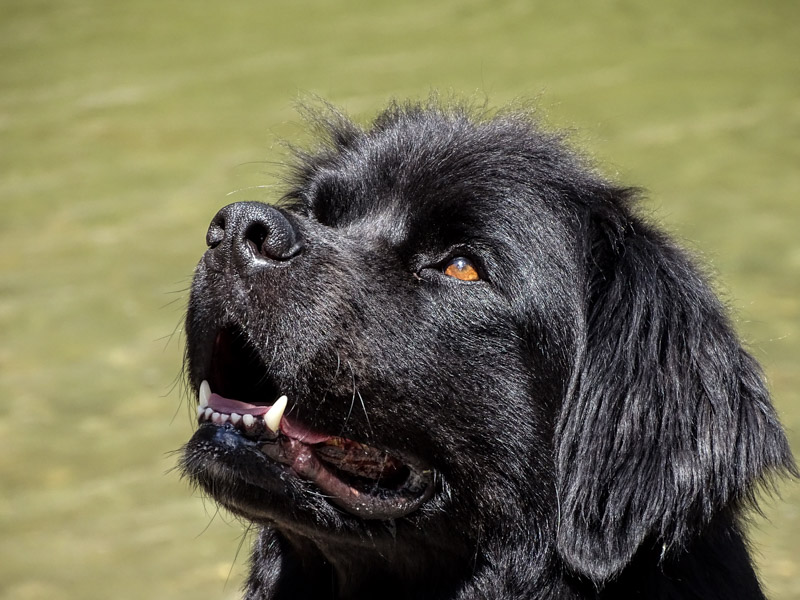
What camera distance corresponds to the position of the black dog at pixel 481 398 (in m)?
3.29

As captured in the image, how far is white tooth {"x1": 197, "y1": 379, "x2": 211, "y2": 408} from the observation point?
11.2ft

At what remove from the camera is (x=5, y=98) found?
11.1 m

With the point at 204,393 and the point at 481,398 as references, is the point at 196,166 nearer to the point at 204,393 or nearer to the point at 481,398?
the point at 204,393

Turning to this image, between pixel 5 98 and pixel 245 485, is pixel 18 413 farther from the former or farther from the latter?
pixel 5 98

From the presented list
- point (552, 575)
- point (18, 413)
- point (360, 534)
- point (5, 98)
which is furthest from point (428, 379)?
point (5, 98)

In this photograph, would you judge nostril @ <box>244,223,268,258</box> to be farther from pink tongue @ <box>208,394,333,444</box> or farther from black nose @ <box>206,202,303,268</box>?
pink tongue @ <box>208,394,333,444</box>

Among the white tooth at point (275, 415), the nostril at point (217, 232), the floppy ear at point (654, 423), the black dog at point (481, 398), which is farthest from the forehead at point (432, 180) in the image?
the white tooth at point (275, 415)

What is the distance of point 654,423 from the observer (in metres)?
3.31

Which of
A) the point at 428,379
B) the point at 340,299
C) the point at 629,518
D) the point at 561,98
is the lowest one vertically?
the point at 561,98

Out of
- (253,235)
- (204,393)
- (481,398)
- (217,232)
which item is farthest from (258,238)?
(481,398)

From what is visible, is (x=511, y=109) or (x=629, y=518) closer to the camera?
(x=629, y=518)

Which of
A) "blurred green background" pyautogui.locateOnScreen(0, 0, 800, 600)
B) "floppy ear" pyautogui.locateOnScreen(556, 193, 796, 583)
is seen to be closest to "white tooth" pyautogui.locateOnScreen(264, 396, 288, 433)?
"floppy ear" pyautogui.locateOnScreen(556, 193, 796, 583)

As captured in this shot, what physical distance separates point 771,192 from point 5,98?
703 centimetres

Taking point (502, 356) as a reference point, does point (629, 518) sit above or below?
below
